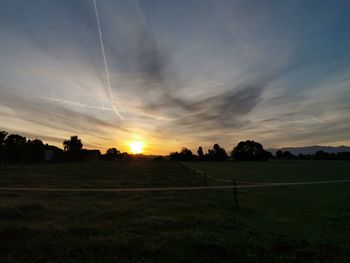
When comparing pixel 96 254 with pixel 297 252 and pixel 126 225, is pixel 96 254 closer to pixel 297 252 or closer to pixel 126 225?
pixel 126 225

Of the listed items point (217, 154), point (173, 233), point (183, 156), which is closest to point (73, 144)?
point (183, 156)

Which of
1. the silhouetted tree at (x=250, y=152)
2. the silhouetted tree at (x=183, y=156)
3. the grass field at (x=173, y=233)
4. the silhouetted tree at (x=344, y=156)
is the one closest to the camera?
the grass field at (x=173, y=233)

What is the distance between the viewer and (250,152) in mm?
161875

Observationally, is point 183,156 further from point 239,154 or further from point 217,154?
Result: point 239,154

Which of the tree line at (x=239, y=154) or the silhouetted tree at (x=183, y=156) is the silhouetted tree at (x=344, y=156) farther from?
the silhouetted tree at (x=183, y=156)

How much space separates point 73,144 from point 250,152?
353 ft

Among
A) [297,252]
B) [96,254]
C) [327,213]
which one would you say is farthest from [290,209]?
[96,254]

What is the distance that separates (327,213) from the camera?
13406 millimetres

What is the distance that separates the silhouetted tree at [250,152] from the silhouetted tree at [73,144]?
96240 mm

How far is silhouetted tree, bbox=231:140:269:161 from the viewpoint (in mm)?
156875

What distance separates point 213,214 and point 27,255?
768cm

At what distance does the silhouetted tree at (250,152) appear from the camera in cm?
15688

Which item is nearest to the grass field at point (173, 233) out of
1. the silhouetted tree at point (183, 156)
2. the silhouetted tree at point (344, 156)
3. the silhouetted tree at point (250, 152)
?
the silhouetted tree at point (344, 156)

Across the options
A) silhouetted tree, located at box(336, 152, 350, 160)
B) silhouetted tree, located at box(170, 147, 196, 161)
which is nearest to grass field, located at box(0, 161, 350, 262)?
silhouetted tree, located at box(336, 152, 350, 160)
